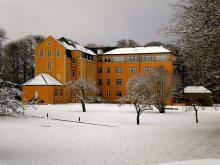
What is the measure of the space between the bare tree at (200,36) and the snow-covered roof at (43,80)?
145 feet

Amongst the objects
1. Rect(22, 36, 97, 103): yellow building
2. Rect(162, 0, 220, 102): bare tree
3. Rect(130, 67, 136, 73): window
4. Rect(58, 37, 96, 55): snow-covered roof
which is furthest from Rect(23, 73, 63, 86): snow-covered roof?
Rect(162, 0, 220, 102): bare tree

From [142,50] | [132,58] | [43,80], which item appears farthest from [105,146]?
[142,50]

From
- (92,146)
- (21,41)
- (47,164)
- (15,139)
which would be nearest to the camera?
(47,164)

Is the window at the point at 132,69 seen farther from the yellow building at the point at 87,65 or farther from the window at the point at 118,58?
the window at the point at 118,58

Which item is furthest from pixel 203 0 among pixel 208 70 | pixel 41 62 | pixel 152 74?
pixel 41 62

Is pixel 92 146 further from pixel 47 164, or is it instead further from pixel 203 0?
pixel 203 0

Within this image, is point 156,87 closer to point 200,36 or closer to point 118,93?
point 118,93

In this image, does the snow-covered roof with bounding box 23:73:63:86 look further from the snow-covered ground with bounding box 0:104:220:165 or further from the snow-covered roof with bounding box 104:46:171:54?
the snow-covered ground with bounding box 0:104:220:165

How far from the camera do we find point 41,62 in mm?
67688

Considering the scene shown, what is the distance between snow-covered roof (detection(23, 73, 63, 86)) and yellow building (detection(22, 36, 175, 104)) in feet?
1.91

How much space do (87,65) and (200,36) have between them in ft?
183

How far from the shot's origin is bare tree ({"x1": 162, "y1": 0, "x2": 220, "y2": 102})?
16.8m

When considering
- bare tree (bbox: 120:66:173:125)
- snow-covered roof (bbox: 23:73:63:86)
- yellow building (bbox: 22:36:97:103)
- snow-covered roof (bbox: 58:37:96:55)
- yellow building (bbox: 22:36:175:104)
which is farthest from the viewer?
snow-covered roof (bbox: 58:37:96:55)

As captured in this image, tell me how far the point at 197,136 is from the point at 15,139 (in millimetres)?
11270
